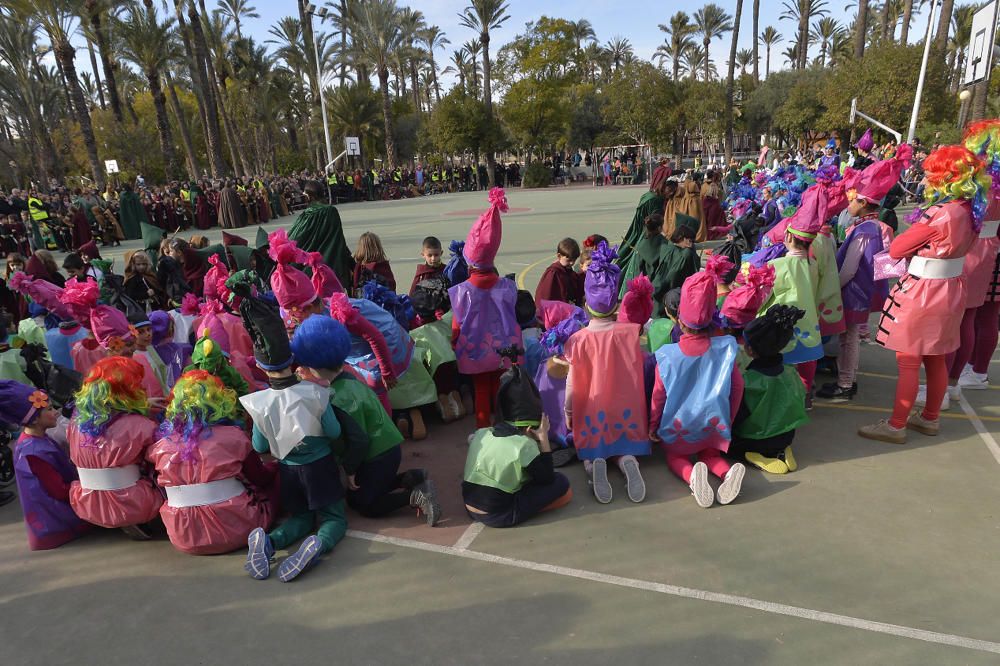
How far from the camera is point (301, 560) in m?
3.42

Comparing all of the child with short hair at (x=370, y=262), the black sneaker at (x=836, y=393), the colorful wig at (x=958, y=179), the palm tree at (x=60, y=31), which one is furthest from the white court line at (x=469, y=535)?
the palm tree at (x=60, y=31)

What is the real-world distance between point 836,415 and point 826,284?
1142mm

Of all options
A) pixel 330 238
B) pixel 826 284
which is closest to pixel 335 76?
pixel 330 238

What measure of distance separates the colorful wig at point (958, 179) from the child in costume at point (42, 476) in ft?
20.1

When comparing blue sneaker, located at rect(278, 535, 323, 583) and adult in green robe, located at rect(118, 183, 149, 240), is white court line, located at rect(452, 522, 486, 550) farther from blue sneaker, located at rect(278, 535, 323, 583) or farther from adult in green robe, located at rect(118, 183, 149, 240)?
adult in green robe, located at rect(118, 183, 149, 240)

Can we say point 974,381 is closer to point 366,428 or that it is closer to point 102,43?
point 366,428

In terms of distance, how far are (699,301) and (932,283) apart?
190 centimetres

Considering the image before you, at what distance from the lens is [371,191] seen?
1297 inches

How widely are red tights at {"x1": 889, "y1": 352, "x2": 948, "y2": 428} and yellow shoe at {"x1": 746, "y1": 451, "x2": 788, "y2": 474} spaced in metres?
1.13

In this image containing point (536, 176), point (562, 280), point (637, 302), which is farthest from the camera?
point (536, 176)

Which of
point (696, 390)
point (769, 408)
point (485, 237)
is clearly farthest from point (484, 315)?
point (769, 408)

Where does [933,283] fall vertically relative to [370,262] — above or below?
below

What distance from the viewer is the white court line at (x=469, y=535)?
3.69m

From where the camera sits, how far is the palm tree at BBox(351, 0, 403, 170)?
37.2 meters
